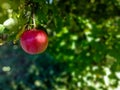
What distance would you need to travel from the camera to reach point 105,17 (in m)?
4.32

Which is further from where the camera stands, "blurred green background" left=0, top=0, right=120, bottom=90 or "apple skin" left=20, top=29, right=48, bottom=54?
"blurred green background" left=0, top=0, right=120, bottom=90

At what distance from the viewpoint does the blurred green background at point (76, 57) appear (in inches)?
135

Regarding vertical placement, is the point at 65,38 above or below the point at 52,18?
below

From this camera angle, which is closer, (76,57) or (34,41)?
(34,41)

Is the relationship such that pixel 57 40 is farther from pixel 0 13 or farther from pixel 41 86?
pixel 0 13

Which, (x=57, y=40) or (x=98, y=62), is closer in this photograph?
(x=98, y=62)

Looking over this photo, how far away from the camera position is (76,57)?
12.6 ft

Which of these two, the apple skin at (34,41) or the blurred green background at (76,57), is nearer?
the apple skin at (34,41)

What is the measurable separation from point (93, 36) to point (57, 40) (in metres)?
0.67

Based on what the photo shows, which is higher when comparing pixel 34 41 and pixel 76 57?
pixel 34 41

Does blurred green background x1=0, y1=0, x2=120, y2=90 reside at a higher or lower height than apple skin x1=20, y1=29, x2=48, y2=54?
lower

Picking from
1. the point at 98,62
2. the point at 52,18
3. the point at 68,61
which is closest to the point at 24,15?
the point at 52,18

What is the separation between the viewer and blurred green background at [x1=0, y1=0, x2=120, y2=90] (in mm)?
3422

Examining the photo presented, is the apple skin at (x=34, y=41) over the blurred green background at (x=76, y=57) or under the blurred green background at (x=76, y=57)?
over
